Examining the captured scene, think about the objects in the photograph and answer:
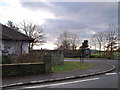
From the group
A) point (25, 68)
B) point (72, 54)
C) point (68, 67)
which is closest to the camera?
point (25, 68)

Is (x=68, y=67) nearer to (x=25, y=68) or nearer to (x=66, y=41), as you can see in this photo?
(x=25, y=68)

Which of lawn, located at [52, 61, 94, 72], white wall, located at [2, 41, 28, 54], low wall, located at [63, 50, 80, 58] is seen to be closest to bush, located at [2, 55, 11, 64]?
lawn, located at [52, 61, 94, 72]

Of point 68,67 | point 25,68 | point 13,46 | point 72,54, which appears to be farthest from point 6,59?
point 72,54

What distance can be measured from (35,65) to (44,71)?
74 centimetres

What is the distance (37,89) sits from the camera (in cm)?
726

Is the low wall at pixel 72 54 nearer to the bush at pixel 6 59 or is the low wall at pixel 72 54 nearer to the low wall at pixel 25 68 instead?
the bush at pixel 6 59

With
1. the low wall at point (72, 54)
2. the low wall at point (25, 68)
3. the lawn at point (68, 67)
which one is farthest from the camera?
the low wall at point (72, 54)

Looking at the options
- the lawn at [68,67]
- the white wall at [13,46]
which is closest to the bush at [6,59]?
the lawn at [68,67]

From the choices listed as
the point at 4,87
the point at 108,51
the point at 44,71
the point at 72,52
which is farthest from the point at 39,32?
the point at 4,87

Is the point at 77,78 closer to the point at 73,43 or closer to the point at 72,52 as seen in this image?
the point at 72,52

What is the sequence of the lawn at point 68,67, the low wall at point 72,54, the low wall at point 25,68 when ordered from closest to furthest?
the low wall at point 25,68 → the lawn at point 68,67 → the low wall at point 72,54

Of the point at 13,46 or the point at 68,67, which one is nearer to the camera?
the point at 68,67

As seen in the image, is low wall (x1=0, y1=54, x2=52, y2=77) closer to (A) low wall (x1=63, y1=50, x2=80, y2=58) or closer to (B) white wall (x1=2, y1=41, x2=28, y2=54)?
(B) white wall (x1=2, y1=41, x2=28, y2=54)

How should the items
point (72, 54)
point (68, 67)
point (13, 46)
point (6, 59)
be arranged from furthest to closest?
point (72, 54), point (13, 46), point (68, 67), point (6, 59)
